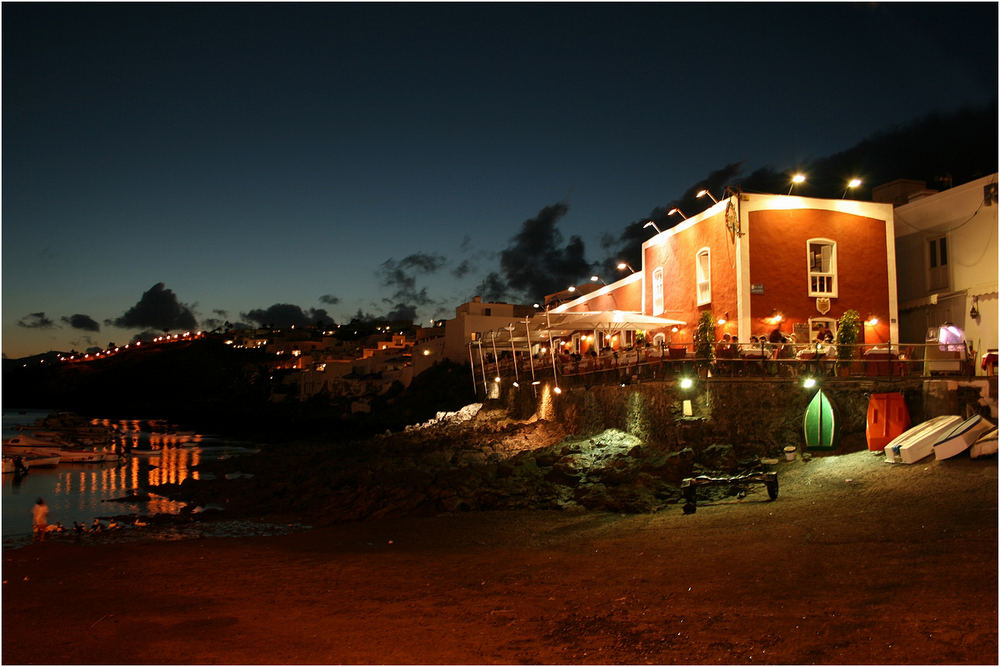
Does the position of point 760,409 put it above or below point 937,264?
below

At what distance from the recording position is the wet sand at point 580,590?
6.60m

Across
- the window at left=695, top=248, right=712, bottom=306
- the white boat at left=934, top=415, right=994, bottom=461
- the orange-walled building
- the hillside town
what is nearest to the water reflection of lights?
the hillside town

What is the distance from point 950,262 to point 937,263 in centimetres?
75

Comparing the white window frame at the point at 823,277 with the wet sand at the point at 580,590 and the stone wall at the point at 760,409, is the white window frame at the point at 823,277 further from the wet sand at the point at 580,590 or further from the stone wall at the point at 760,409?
the wet sand at the point at 580,590

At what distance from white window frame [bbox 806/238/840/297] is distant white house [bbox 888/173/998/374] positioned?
10.2 feet

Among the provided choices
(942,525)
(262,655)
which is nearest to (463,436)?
(942,525)

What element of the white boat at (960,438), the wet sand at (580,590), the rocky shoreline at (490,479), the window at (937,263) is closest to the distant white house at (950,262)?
the window at (937,263)

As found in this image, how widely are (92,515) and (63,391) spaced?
14064cm

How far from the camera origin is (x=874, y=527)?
1082 cm

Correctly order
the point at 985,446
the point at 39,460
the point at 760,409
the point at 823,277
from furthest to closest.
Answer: the point at 39,460, the point at 823,277, the point at 760,409, the point at 985,446

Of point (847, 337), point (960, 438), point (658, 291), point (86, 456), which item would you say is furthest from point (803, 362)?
point (86, 456)

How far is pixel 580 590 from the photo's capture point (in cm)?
876

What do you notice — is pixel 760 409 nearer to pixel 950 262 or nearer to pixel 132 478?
pixel 950 262

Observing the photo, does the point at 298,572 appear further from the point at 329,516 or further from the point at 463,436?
the point at 463,436
